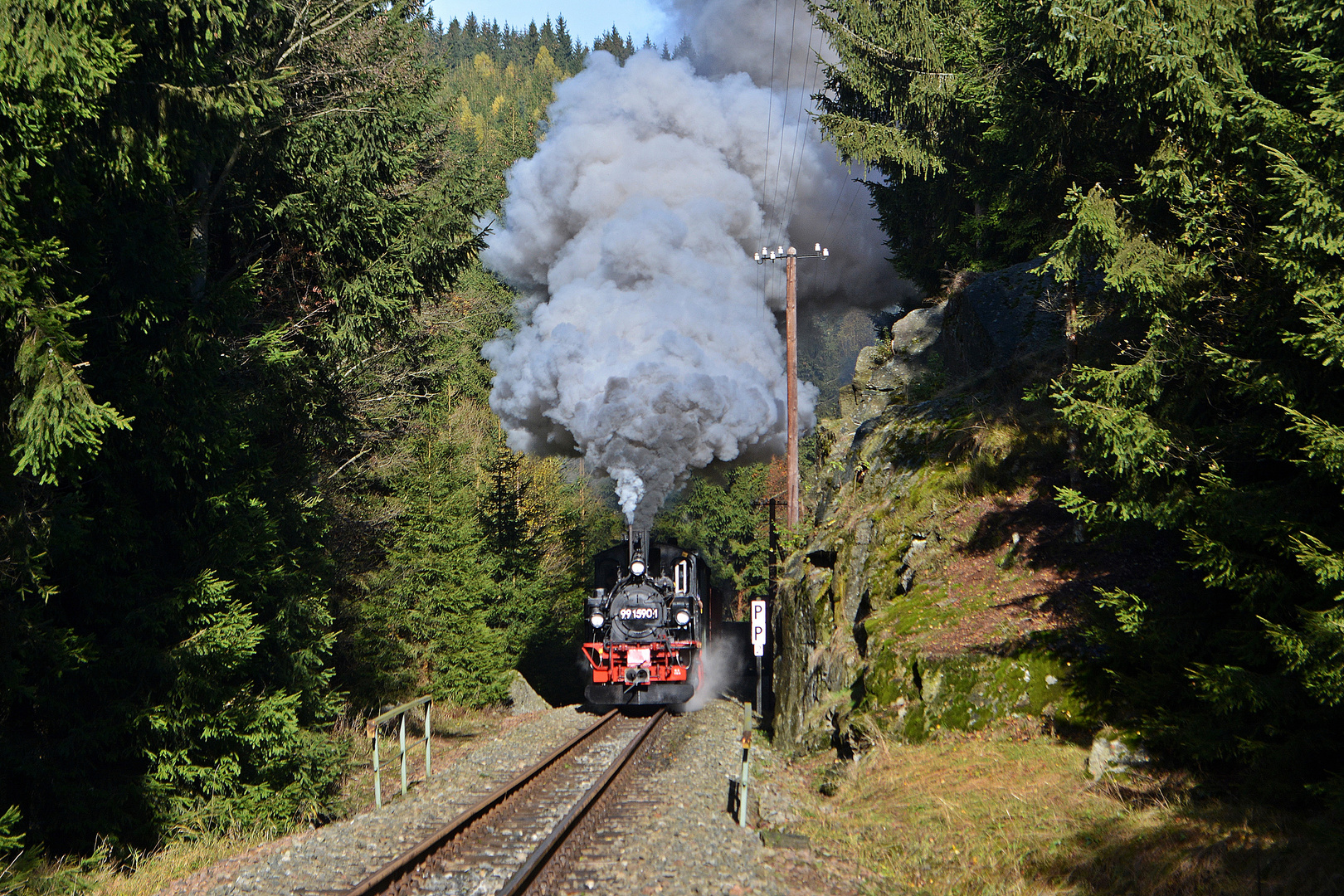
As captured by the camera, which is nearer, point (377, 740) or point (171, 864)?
point (171, 864)

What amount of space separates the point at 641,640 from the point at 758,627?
7.70ft

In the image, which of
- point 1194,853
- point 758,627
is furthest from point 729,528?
point 1194,853

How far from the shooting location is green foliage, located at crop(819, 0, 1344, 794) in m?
5.84

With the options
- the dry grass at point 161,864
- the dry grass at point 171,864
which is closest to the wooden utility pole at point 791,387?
the dry grass at point 161,864

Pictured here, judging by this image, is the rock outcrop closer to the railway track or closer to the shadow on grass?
the shadow on grass

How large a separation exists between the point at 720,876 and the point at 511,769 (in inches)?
211

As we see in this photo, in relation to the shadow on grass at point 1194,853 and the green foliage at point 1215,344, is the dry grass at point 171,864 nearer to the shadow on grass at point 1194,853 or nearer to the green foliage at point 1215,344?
the shadow on grass at point 1194,853

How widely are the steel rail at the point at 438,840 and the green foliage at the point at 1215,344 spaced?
6.20 metres

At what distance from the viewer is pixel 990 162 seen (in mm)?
14445

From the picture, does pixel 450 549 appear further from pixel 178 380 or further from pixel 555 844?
pixel 555 844

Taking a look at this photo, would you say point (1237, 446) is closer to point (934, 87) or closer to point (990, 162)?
point (990, 162)

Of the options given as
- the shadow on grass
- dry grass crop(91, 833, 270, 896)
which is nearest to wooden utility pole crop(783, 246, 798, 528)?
the shadow on grass

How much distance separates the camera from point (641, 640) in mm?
17062

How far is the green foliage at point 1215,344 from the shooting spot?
5.84m
